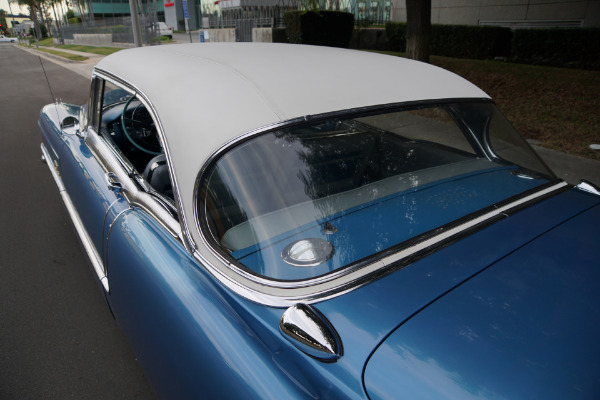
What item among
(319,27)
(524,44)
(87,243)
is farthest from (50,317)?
(319,27)

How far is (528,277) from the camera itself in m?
1.29

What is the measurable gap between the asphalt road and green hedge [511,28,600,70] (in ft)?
40.0

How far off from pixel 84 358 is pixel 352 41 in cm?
1692

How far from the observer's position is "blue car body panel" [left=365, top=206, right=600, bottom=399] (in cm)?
97

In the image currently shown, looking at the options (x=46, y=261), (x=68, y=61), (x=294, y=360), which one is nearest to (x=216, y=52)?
(x=294, y=360)

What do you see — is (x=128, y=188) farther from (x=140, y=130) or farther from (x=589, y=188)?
(x=589, y=188)

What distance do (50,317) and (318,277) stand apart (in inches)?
96.1

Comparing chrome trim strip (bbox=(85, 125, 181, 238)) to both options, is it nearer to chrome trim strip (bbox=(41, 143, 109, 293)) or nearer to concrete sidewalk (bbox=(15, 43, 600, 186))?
chrome trim strip (bbox=(41, 143, 109, 293))

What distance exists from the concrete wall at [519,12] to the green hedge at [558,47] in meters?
1.95

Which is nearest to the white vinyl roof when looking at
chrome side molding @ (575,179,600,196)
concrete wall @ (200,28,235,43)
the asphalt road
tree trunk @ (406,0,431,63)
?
chrome side molding @ (575,179,600,196)

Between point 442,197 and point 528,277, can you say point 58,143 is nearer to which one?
point 442,197

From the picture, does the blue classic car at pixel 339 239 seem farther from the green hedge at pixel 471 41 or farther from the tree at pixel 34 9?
the tree at pixel 34 9

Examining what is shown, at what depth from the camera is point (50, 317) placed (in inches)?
113

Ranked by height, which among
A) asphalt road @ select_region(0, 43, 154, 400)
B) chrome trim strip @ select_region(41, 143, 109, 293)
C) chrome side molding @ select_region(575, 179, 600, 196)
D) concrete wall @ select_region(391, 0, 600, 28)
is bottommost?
→ asphalt road @ select_region(0, 43, 154, 400)
